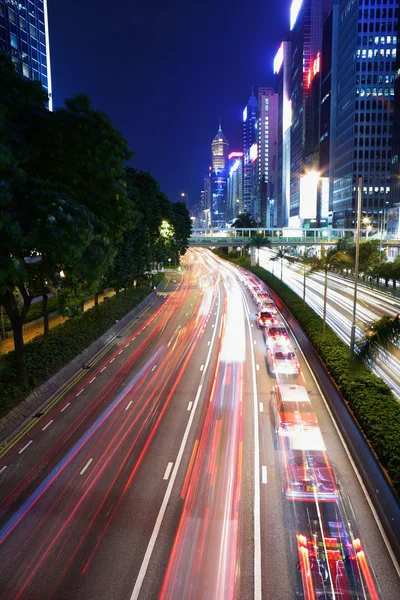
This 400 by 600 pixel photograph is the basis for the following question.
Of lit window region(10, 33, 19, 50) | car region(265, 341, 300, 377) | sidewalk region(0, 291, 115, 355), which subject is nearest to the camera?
car region(265, 341, 300, 377)

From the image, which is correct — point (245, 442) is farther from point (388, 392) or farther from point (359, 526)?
point (388, 392)

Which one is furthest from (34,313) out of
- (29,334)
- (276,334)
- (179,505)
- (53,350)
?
(179,505)

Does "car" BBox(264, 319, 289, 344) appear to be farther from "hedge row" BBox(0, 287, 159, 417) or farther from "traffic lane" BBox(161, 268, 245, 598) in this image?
"hedge row" BBox(0, 287, 159, 417)

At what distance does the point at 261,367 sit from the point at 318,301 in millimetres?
29017

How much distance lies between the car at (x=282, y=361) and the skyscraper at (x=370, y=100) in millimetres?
113024

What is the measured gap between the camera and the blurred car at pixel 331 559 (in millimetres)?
9625

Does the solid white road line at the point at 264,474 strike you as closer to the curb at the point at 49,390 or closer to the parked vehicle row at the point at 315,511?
the parked vehicle row at the point at 315,511

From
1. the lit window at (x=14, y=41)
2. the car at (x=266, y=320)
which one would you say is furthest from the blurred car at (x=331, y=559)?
the lit window at (x=14, y=41)

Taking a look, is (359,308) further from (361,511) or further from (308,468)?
(361,511)

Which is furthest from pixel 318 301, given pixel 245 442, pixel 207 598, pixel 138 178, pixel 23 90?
pixel 207 598

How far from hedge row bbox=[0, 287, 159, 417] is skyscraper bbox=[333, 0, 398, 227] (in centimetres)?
11081

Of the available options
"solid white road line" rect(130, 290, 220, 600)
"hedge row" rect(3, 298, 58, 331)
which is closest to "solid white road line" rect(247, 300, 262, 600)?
"solid white road line" rect(130, 290, 220, 600)

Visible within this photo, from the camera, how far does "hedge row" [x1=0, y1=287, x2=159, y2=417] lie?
19.9 m

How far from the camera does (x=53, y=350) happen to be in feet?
84.8
